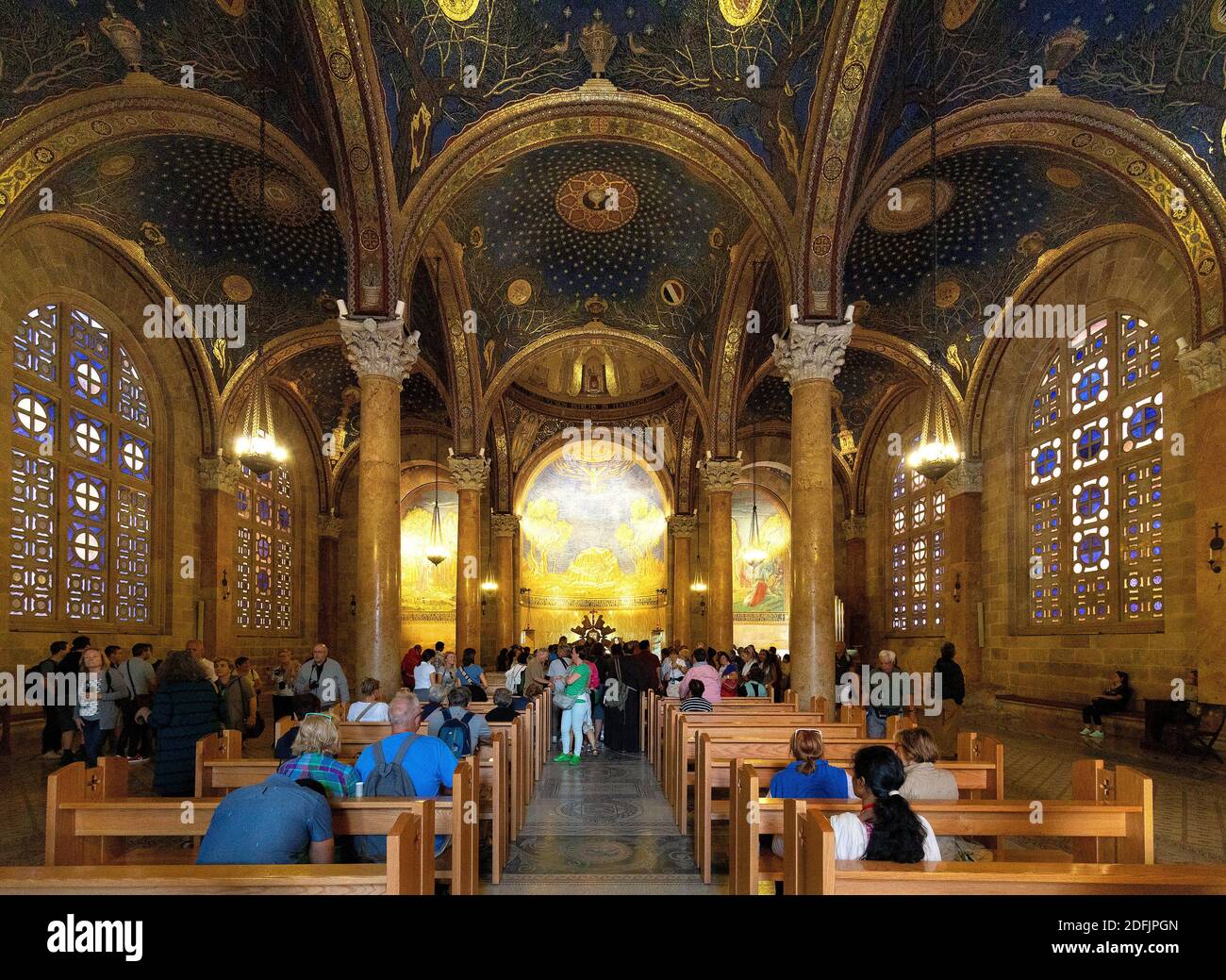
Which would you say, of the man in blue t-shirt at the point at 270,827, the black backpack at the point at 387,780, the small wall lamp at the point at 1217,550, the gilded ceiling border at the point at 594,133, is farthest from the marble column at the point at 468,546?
the man in blue t-shirt at the point at 270,827

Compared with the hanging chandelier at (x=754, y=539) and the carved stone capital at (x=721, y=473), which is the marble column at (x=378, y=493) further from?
the hanging chandelier at (x=754, y=539)

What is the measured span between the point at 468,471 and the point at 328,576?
813 centimetres

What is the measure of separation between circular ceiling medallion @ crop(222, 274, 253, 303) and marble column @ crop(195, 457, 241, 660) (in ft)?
10.9

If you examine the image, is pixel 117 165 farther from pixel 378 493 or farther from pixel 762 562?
pixel 762 562

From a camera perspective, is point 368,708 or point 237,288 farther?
point 237,288

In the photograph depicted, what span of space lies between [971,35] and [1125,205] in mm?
4324

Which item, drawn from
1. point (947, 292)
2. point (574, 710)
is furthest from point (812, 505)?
point (947, 292)

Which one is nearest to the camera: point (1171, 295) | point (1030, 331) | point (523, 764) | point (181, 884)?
point (181, 884)

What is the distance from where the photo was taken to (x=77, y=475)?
1416cm

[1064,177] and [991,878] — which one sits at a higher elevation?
[1064,177]

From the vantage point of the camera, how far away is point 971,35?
437 inches
